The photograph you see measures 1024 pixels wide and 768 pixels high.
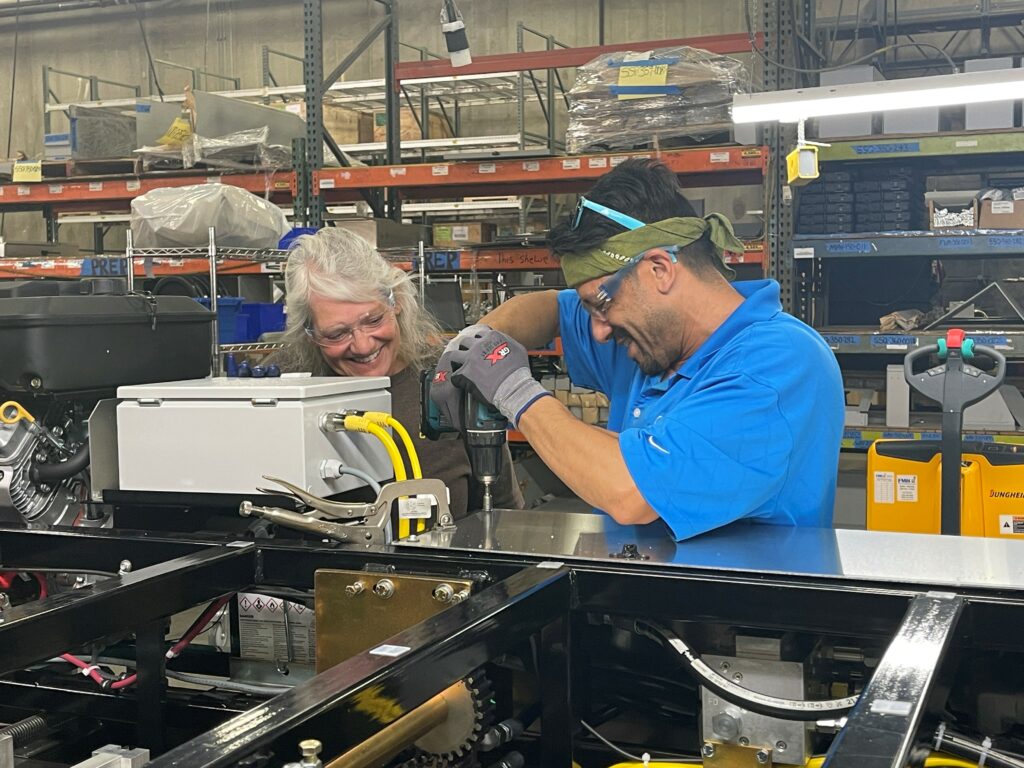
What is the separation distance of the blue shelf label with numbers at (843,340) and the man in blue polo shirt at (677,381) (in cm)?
308

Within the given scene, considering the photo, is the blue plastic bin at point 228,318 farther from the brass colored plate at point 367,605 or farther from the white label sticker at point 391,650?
the white label sticker at point 391,650

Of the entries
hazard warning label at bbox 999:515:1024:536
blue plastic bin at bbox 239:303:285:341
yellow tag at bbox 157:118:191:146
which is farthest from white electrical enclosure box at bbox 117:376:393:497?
yellow tag at bbox 157:118:191:146

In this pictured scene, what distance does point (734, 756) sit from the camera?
1.19 metres

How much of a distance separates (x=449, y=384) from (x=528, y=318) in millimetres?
552

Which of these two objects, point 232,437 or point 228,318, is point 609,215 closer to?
point 232,437

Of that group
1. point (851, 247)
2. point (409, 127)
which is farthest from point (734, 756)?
point (409, 127)

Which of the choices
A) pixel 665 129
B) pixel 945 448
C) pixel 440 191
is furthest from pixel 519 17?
pixel 945 448

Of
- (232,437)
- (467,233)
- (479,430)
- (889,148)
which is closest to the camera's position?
(232,437)

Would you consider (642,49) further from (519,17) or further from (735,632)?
(735,632)

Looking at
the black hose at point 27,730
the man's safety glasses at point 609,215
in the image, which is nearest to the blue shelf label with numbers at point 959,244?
the man's safety glasses at point 609,215

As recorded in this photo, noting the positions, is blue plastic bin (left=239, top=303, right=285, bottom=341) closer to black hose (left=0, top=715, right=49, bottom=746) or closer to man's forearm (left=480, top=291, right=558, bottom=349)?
man's forearm (left=480, top=291, right=558, bottom=349)

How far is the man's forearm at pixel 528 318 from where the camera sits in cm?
224

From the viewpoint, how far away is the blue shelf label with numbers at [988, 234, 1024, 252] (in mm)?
4551

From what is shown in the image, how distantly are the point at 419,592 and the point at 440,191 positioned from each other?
15.9 ft
